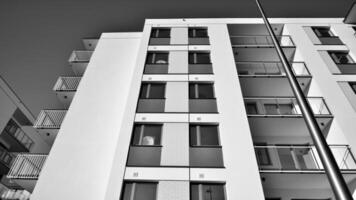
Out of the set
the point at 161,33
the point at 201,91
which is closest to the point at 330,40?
the point at 201,91

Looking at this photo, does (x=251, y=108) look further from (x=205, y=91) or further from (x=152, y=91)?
(x=152, y=91)

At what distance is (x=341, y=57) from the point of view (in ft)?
54.3

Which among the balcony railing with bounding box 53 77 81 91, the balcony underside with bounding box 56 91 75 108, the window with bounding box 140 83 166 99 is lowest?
the window with bounding box 140 83 166 99

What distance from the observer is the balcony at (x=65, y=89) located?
15.3 metres

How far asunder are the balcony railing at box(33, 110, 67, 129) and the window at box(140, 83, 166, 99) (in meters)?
4.69

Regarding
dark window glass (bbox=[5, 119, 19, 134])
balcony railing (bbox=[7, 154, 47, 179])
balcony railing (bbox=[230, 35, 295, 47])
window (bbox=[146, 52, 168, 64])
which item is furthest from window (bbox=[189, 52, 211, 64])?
dark window glass (bbox=[5, 119, 19, 134])

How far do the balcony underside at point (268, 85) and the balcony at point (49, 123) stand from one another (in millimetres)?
10059

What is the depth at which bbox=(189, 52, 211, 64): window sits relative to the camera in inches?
606

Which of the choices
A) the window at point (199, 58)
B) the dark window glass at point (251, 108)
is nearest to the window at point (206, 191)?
the dark window glass at point (251, 108)

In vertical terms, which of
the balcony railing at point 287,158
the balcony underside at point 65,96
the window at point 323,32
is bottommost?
the balcony railing at point 287,158

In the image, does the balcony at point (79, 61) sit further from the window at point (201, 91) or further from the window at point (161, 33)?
the window at point (201, 91)

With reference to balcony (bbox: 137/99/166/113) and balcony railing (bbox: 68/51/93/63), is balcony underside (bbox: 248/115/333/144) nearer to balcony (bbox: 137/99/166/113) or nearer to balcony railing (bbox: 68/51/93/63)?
balcony (bbox: 137/99/166/113)

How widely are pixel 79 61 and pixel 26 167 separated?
7.91 meters

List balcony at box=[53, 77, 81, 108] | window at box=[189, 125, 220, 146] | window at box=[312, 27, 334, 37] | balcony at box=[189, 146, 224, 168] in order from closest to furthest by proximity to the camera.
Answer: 1. balcony at box=[189, 146, 224, 168]
2. window at box=[189, 125, 220, 146]
3. balcony at box=[53, 77, 81, 108]
4. window at box=[312, 27, 334, 37]
